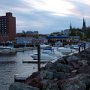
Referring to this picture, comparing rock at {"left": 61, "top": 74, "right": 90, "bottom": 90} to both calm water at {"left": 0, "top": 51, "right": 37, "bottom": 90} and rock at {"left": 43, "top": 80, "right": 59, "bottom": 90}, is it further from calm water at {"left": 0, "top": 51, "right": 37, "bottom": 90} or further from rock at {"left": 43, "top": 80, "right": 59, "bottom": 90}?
calm water at {"left": 0, "top": 51, "right": 37, "bottom": 90}

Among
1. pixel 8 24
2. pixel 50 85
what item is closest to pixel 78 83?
pixel 50 85

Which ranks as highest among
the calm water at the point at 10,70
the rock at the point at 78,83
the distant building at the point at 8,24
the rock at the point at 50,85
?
the distant building at the point at 8,24

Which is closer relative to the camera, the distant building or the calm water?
the calm water

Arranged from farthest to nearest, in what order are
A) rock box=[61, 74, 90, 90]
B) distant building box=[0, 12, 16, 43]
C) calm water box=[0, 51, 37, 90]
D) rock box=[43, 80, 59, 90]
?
distant building box=[0, 12, 16, 43] → calm water box=[0, 51, 37, 90] → rock box=[43, 80, 59, 90] → rock box=[61, 74, 90, 90]

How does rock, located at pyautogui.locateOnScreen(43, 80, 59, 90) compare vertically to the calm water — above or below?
above

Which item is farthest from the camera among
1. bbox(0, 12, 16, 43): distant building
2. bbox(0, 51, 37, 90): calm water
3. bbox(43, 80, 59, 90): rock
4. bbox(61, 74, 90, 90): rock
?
bbox(0, 12, 16, 43): distant building

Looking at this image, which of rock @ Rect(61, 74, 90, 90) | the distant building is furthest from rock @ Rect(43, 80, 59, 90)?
the distant building

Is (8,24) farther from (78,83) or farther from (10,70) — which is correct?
(78,83)

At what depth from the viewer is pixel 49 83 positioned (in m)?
15.9

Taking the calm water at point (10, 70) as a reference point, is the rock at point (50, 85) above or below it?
above

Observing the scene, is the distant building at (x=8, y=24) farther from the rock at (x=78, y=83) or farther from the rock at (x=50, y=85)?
the rock at (x=78, y=83)

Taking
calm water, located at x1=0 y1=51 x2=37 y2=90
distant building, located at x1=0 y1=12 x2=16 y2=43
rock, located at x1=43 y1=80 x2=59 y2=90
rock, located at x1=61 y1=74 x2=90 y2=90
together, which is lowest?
calm water, located at x1=0 y1=51 x2=37 y2=90

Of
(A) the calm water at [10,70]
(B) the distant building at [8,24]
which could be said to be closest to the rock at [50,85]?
(A) the calm water at [10,70]

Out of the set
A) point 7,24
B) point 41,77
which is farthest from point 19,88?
point 7,24
